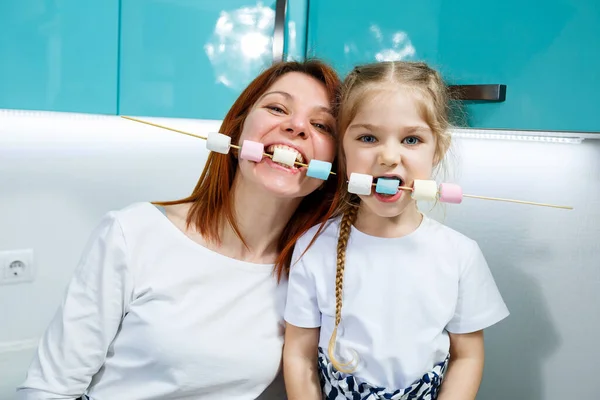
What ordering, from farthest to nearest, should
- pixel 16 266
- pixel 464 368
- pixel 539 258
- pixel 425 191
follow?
pixel 16 266
pixel 539 258
pixel 464 368
pixel 425 191

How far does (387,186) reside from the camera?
0.87m

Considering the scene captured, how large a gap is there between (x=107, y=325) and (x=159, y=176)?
0.88 metres

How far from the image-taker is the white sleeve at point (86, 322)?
1014 millimetres

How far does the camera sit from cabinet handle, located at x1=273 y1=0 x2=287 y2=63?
51.0 inches

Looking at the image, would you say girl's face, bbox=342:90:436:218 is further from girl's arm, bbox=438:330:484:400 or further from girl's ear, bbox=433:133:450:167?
girl's arm, bbox=438:330:484:400

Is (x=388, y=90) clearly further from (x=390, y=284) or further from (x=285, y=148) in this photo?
(x=390, y=284)

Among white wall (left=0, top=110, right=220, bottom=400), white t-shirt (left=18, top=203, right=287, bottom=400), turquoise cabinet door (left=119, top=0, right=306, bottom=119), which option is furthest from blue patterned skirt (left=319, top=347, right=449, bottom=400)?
white wall (left=0, top=110, right=220, bottom=400)

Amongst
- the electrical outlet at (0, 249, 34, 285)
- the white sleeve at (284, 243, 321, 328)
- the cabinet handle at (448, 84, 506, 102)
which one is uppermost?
the cabinet handle at (448, 84, 506, 102)

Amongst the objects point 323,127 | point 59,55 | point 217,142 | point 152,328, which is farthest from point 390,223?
point 59,55

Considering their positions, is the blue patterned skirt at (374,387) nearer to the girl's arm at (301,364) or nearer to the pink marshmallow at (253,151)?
the girl's arm at (301,364)

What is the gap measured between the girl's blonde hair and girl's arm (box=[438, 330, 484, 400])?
0.18 meters

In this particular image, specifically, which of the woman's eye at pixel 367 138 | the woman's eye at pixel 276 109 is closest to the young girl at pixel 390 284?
the woman's eye at pixel 367 138

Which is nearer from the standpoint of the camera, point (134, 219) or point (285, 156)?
point (285, 156)

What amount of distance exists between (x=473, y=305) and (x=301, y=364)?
1.05ft
